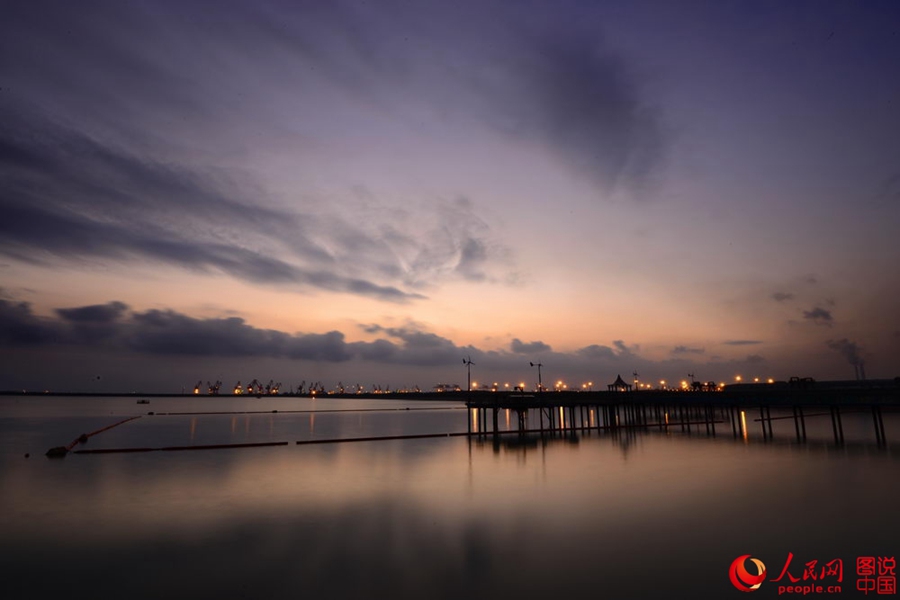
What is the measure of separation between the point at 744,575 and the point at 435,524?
13751 mm

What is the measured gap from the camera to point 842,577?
17.4 meters

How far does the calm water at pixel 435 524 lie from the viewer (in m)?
17.1

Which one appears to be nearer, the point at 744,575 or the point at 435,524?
the point at 744,575

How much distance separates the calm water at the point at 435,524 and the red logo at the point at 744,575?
0.34 meters

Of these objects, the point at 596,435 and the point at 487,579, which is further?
the point at 596,435

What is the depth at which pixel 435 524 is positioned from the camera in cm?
2438

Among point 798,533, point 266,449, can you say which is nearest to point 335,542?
point 798,533

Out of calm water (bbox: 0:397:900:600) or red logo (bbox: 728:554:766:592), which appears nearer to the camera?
red logo (bbox: 728:554:766:592)

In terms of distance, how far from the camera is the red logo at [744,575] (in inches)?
652

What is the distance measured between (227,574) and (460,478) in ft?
70.9

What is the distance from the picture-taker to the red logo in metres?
16.6

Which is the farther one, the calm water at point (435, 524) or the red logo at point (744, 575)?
the calm water at point (435, 524)

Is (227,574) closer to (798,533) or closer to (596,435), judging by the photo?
(798,533)

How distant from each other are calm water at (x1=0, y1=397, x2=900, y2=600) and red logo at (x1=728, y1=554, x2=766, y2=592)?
34cm
